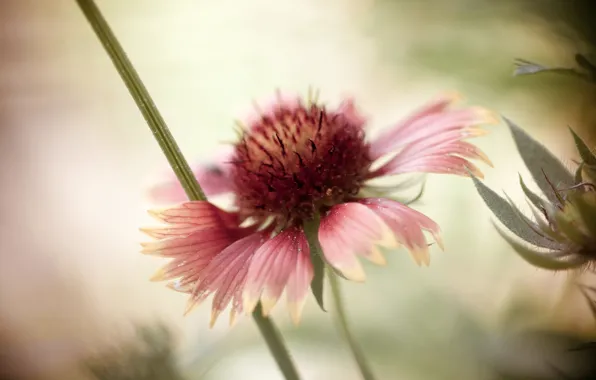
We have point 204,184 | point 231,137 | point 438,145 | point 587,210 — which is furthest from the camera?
point 231,137

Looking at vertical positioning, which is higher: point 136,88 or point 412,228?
point 136,88

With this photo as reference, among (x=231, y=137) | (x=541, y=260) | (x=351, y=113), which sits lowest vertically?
(x=541, y=260)

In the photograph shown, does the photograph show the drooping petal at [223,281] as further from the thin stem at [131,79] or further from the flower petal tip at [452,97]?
the flower petal tip at [452,97]

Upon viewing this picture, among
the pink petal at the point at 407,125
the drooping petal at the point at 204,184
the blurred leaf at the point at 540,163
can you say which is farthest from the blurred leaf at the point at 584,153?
the drooping petal at the point at 204,184

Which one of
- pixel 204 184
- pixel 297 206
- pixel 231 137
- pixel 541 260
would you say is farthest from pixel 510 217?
pixel 231 137

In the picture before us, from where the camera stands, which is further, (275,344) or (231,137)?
(231,137)

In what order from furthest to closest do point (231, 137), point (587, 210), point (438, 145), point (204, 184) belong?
point (231, 137)
point (204, 184)
point (438, 145)
point (587, 210)

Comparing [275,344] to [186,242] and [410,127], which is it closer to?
[186,242]

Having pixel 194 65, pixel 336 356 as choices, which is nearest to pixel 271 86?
pixel 194 65
